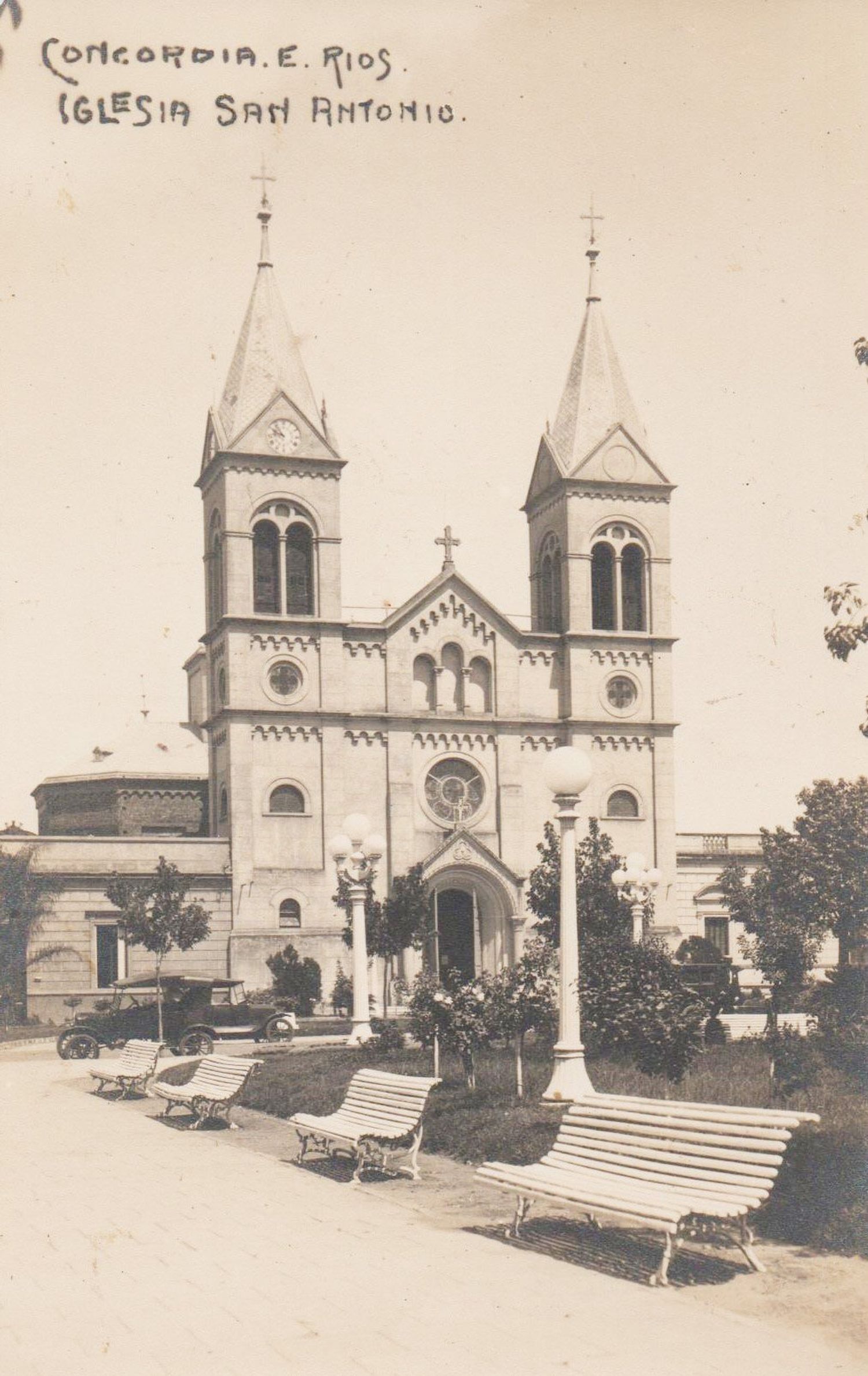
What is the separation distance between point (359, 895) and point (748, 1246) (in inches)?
645

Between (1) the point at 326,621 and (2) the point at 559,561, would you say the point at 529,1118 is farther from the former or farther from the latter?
(2) the point at 559,561

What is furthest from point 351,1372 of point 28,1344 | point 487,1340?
point 28,1344

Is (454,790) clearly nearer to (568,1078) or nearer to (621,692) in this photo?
(621,692)

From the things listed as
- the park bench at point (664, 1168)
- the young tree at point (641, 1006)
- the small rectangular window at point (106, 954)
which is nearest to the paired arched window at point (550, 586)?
the small rectangular window at point (106, 954)

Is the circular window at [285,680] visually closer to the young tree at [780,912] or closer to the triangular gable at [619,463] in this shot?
the triangular gable at [619,463]

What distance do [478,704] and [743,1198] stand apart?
44.8m

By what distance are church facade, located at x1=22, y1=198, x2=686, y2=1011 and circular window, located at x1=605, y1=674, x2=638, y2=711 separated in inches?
1.9

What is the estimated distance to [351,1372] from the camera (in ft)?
22.6

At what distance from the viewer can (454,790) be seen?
52.4 m

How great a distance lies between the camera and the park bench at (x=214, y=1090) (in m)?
17.7

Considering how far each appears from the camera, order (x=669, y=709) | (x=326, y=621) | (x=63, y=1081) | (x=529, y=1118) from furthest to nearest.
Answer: (x=669, y=709), (x=326, y=621), (x=63, y=1081), (x=529, y=1118)

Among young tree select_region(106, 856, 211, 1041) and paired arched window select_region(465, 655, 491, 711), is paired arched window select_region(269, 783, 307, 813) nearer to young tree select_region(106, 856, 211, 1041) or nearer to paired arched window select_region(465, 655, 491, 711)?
paired arched window select_region(465, 655, 491, 711)

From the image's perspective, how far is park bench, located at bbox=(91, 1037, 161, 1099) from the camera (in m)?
22.0

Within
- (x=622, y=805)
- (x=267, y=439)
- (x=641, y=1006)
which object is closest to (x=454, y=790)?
(x=622, y=805)
